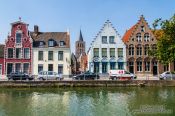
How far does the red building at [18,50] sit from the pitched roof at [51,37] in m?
1.86

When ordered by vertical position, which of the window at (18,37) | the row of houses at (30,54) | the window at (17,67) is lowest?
the window at (17,67)

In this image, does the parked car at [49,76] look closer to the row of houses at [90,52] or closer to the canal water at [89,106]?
the row of houses at [90,52]

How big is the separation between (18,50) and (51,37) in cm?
674

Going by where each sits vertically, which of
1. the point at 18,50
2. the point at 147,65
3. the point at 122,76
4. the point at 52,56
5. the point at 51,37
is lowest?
the point at 122,76

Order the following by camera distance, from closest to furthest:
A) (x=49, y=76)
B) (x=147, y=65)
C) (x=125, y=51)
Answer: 1. (x=49, y=76)
2. (x=147, y=65)
3. (x=125, y=51)

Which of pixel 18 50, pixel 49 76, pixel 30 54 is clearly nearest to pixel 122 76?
pixel 49 76

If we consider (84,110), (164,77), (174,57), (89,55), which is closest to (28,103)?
(84,110)

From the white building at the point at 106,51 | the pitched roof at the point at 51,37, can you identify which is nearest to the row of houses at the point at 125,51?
the white building at the point at 106,51

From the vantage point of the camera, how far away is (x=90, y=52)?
2564 inches

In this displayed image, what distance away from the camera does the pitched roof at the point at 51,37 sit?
64.4m

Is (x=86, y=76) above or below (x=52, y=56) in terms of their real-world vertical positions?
below

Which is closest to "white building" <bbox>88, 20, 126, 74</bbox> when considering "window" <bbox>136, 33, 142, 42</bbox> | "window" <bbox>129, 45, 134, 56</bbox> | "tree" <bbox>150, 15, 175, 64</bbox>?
Answer: "window" <bbox>129, 45, 134, 56</bbox>

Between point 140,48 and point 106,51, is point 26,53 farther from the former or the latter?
point 140,48

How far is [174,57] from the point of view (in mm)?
29562
